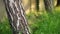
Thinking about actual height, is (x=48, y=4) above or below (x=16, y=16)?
below

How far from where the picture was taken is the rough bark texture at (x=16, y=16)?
144 inches

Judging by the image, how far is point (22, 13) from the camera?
3.79 meters

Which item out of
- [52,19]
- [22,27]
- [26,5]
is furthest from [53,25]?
[26,5]

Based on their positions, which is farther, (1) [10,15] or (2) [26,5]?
(2) [26,5]

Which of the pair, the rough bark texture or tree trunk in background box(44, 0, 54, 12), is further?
tree trunk in background box(44, 0, 54, 12)

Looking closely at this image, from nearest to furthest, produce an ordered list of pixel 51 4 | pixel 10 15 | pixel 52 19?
pixel 10 15 → pixel 52 19 → pixel 51 4

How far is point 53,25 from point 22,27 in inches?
47.0

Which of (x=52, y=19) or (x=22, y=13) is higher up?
(x=22, y=13)

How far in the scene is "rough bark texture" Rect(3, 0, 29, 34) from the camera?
3.67 meters

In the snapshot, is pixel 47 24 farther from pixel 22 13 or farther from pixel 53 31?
pixel 22 13

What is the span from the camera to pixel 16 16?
147 inches

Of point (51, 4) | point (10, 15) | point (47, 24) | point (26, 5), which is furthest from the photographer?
point (26, 5)

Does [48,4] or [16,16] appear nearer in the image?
[16,16]

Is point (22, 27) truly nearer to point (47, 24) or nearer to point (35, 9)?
point (47, 24)
